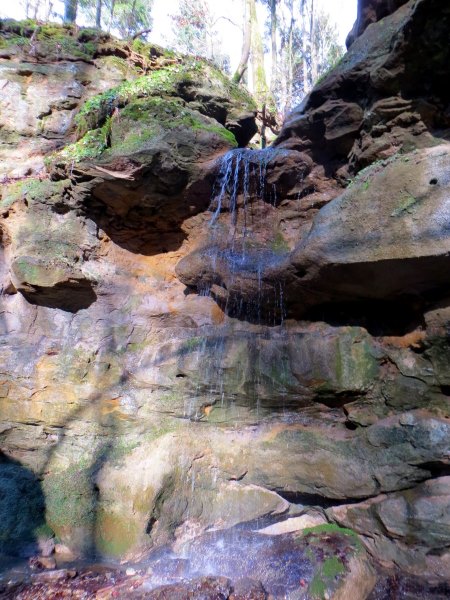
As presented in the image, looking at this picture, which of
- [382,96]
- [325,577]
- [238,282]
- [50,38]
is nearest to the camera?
[325,577]

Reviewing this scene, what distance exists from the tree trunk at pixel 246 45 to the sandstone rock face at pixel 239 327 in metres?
5.44

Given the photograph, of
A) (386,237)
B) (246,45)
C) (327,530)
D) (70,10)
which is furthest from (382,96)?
(70,10)

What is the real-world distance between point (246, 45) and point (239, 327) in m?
11.3

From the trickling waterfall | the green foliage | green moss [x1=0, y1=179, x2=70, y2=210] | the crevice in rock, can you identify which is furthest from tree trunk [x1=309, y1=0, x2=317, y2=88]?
the crevice in rock

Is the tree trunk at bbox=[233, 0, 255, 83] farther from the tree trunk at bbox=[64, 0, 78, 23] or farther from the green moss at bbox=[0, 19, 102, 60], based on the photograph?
the tree trunk at bbox=[64, 0, 78, 23]

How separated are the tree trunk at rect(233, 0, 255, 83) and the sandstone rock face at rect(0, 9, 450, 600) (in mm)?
5437

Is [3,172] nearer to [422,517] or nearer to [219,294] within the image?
[219,294]

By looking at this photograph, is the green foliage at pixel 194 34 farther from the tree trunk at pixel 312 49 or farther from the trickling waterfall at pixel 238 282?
the trickling waterfall at pixel 238 282

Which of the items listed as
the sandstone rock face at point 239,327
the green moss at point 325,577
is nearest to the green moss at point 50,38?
the sandstone rock face at point 239,327

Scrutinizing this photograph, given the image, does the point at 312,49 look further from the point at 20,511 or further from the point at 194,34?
the point at 20,511

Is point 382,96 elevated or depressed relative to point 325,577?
elevated

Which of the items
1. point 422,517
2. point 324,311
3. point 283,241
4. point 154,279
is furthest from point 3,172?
point 422,517

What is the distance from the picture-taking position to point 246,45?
41.2ft

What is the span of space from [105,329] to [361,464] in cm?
377
